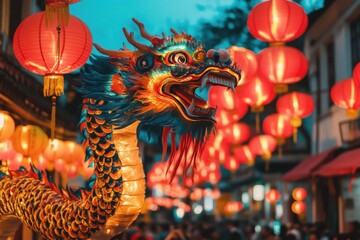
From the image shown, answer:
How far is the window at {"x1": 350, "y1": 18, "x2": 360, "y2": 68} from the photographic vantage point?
58.3 ft

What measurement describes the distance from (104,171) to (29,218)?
899 millimetres

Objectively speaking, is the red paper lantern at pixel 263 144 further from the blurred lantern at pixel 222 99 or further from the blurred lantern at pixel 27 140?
the blurred lantern at pixel 27 140

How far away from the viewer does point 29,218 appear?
5.54 metres

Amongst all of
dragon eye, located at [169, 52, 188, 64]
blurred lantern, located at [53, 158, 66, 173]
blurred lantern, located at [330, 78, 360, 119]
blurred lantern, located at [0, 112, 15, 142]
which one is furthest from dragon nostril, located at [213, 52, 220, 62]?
blurred lantern, located at [53, 158, 66, 173]

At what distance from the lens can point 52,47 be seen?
725 cm

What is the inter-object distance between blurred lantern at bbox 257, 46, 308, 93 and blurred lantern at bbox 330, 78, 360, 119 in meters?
0.87

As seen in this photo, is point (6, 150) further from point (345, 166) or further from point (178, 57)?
point (345, 166)

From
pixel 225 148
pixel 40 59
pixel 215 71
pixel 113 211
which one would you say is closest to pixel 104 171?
pixel 113 211

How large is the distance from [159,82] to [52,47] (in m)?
2.58

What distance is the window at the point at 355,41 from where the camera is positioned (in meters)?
17.8

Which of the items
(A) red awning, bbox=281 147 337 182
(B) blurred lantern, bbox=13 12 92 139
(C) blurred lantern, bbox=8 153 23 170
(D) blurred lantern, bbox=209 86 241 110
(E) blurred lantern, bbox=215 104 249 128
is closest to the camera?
(B) blurred lantern, bbox=13 12 92 139

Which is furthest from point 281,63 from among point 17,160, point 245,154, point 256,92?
point 245,154

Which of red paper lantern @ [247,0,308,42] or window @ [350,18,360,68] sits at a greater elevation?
window @ [350,18,360,68]

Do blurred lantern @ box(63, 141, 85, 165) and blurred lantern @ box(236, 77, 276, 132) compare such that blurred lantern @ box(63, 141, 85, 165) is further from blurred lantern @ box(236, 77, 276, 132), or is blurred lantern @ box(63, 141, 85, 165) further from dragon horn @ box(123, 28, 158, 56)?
dragon horn @ box(123, 28, 158, 56)
